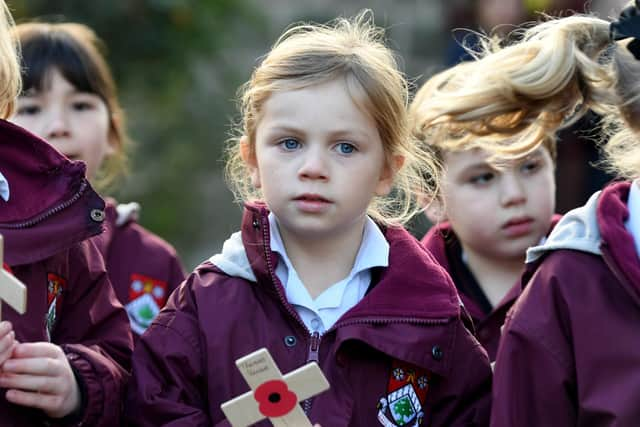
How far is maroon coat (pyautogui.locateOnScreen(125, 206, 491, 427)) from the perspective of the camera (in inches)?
106

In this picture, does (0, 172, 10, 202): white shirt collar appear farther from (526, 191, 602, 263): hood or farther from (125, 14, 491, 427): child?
(526, 191, 602, 263): hood

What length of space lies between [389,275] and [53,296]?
721 millimetres

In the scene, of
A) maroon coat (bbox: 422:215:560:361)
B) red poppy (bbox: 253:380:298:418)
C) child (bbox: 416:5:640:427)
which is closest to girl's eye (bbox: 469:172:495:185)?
A: maroon coat (bbox: 422:215:560:361)

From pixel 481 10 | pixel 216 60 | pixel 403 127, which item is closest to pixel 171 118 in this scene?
pixel 216 60

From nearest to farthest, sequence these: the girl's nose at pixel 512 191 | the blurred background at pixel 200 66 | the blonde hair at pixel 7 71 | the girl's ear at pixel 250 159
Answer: the blonde hair at pixel 7 71 → the girl's ear at pixel 250 159 → the girl's nose at pixel 512 191 → the blurred background at pixel 200 66

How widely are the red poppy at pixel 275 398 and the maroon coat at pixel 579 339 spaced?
442 mm

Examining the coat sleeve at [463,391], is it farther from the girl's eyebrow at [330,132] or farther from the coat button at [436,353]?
the girl's eyebrow at [330,132]

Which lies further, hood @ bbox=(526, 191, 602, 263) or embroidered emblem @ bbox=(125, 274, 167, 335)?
embroidered emblem @ bbox=(125, 274, 167, 335)

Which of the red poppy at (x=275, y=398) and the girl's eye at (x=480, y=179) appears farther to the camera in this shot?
the girl's eye at (x=480, y=179)

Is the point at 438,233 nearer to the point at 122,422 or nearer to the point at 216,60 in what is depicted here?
the point at 122,422

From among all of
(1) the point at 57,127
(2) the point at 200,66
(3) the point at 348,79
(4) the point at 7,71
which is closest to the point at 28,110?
(1) the point at 57,127

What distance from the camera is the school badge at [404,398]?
8.94 ft

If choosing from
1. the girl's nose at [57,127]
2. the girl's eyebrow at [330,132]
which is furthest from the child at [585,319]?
the girl's nose at [57,127]

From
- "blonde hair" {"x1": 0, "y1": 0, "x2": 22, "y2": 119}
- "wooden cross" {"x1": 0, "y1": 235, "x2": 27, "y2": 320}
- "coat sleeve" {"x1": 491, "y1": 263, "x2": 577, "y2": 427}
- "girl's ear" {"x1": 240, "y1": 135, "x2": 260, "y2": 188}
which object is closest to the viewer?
"wooden cross" {"x1": 0, "y1": 235, "x2": 27, "y2": 320}
